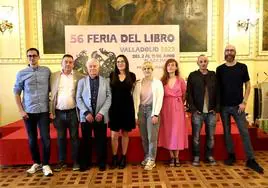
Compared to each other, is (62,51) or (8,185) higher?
(62,51)

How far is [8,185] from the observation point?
326 centimetres

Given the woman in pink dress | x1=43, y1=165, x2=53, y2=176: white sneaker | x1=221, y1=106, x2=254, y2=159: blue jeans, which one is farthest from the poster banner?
x1=43, y1=165, x2=53, y2=176: white sneaker

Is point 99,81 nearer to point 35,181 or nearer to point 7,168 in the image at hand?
point 35,181

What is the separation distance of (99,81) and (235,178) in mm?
1914

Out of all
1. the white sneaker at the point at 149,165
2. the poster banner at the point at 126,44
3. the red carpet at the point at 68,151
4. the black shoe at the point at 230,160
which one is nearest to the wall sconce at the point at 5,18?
the poster banner at the point at 126,44

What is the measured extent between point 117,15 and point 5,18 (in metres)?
2.27

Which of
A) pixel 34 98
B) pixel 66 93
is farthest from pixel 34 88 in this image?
pixel 66 93

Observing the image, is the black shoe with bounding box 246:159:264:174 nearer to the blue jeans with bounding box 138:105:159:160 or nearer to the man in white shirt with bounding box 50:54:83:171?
the blue jeans with bounding box 138:105:159:160

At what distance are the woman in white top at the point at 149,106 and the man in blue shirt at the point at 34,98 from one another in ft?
3.58

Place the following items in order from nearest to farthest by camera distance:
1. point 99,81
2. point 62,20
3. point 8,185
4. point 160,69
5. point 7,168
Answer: point 8,185, point 99,81, point 7,168, point 160,69, point 62,20

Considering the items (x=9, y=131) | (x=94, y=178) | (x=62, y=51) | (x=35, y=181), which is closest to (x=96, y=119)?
(x=94, y=178)

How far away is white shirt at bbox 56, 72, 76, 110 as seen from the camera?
350 cm

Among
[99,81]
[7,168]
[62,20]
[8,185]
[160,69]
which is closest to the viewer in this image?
[8,185]

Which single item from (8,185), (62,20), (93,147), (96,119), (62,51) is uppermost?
(62,20)
